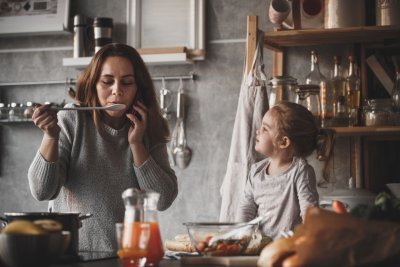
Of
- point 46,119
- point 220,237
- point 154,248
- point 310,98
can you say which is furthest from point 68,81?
point 154,248

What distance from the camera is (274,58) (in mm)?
3605

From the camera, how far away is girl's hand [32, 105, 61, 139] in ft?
6.84

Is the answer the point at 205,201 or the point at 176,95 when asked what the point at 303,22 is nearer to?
the point at 176,95

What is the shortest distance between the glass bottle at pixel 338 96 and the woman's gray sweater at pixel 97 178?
1123 millimetres

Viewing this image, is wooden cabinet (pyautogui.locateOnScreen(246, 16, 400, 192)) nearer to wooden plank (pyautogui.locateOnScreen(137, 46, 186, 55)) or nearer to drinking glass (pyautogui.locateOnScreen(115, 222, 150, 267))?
wooden plank (pyautogui.locateOnScreen(137, 46, 186, 55))

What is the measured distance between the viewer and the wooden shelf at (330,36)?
3.17 metres

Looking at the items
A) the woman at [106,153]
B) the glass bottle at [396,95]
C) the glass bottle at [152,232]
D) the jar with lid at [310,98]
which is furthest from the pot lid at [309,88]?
the glass bottle at [152,232]

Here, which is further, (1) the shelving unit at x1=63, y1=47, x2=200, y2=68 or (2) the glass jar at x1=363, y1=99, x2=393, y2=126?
(1) the shelving unit at x1=63, y1=47, x2=200, y2=68

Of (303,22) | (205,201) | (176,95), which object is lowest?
(205,201)

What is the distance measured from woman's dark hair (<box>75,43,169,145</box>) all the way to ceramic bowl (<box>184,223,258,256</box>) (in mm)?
817

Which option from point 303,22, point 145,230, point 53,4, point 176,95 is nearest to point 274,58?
point 303,22

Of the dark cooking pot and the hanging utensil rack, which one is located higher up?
the hanging utensil rack

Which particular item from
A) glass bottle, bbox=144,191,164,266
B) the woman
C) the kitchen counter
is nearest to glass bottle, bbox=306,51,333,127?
the woman

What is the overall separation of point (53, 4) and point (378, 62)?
69.8 inches
